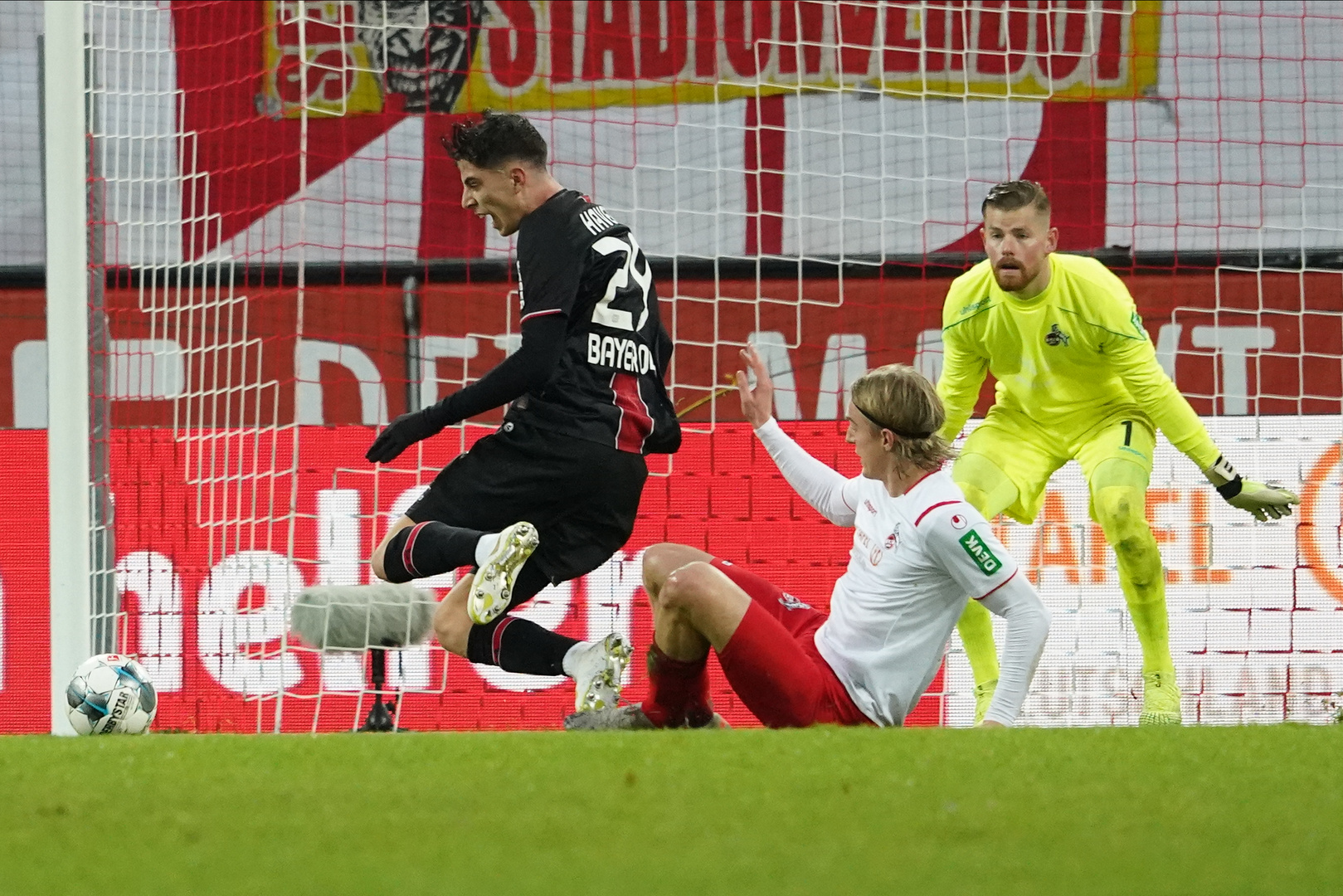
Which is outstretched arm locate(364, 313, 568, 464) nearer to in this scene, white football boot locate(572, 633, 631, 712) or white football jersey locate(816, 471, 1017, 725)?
white football boot locate(572, 633, 631, 712)

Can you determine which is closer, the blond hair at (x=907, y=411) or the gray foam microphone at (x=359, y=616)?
the blond hair at (x=907, y=411)

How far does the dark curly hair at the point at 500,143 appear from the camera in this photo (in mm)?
4480

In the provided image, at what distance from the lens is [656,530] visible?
6.40 meters

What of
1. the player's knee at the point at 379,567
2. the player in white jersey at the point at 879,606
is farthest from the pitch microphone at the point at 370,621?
the player in white jersey at the point at 879,606

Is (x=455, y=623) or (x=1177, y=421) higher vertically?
(x=1177, y=421)

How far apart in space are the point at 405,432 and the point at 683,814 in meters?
1.89

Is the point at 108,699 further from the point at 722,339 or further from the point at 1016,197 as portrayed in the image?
the point at 722,339

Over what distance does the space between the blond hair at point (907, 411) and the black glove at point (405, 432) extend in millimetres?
1098

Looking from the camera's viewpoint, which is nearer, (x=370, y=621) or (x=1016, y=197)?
(x=1016, y=197)

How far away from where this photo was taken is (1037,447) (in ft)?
Result: 16.7

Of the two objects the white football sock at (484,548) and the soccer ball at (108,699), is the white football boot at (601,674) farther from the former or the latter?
the soccer ball at (108,699)

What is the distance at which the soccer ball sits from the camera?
15.2 ft

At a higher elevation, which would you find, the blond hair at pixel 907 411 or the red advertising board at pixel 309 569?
the blond hair at pixel 907 411

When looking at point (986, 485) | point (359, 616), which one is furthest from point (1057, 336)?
point (359, 616)
